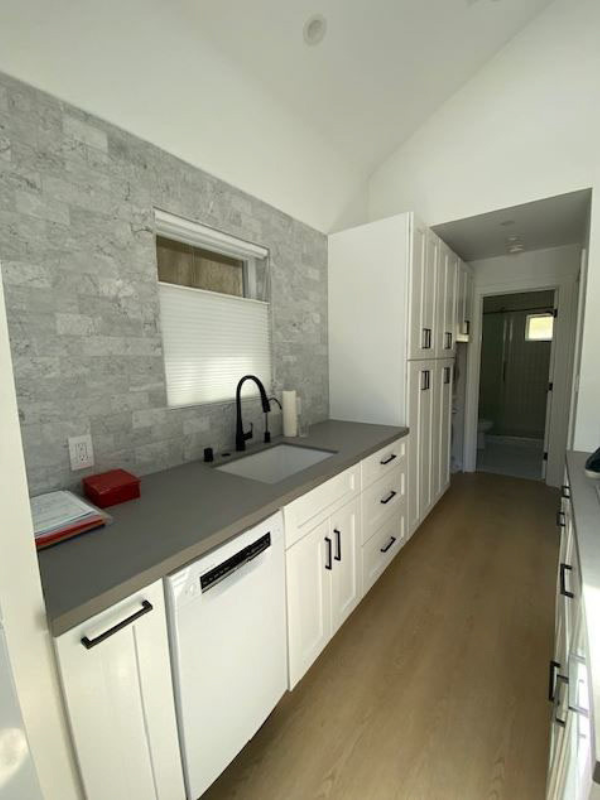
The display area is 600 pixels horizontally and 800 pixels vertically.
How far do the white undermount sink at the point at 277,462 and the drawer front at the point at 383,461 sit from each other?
23 cm

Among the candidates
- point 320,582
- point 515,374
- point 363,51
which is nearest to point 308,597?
point 320,582

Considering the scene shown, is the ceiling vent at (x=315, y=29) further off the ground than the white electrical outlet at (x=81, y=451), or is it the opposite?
the ceiling vent at (x=315, y=29)

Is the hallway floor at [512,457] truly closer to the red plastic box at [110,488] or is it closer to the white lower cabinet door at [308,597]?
the white lower cabinet door at [308,597]

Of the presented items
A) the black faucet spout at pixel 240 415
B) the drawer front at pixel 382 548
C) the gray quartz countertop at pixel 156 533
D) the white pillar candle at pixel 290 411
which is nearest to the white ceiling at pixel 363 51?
the black faucet spout at pixel 240 415

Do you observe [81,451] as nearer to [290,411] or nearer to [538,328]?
[290,411]

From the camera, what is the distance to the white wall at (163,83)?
106 cm

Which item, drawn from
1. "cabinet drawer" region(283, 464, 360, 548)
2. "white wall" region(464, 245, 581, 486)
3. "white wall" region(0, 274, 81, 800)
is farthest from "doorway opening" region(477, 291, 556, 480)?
"white wall" region(0, 274, 81, 800)

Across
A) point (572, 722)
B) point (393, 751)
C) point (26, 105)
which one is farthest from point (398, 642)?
point (26, 105)

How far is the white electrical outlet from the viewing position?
1.21 metres

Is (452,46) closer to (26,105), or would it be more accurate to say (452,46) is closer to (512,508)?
(26,105)

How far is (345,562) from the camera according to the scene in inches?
64.3

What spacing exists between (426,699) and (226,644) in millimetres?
Result: 955

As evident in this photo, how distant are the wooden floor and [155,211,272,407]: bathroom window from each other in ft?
4.45

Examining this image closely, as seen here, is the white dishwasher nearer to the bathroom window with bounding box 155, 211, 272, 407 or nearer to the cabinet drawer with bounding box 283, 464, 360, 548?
the cabinet drawer with bounding box 283, 464, 360, 548
